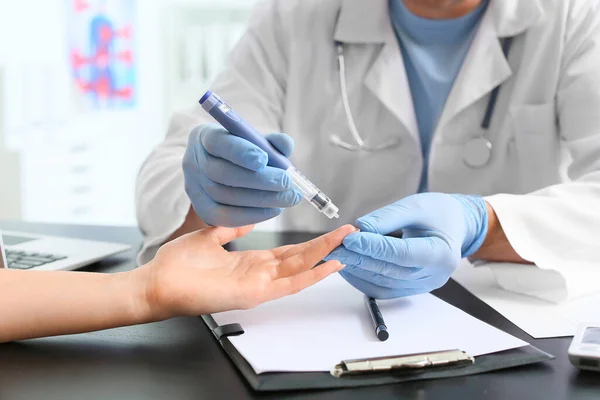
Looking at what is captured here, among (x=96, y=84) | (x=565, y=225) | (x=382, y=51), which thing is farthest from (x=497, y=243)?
(x=96, y=84)

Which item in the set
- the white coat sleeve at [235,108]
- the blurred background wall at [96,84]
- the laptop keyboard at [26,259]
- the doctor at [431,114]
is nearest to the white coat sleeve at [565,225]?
the doctor at [431,114]

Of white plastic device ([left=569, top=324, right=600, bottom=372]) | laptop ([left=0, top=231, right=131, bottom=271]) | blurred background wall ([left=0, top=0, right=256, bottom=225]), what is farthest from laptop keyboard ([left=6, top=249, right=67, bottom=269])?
blurred background wall ([left=0, top=0, right=256, bottom=225])

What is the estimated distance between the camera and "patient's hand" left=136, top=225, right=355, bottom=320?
0.69 meters

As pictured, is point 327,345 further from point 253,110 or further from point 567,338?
point 253,110

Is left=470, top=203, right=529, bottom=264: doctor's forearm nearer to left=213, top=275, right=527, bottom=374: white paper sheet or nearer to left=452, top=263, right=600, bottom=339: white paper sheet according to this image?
left=452, top=263, right=600, bottom=339: white paper sheet

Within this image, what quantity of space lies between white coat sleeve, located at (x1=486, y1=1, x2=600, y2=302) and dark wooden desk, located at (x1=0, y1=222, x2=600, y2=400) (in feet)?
0.51

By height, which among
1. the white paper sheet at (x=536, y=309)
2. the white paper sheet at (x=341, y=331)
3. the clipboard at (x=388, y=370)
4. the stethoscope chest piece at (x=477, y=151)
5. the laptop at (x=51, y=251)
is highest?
the stethoscope chest piece at (x=477, y=151)

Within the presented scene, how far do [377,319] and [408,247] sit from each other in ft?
0.33

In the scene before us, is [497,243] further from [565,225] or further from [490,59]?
[490,59]

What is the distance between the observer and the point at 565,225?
36.1 inches

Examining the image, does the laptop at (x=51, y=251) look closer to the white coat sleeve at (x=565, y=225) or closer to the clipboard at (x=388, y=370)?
the clipboard at (x=388, y=370)

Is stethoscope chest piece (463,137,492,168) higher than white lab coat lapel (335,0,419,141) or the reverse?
the reverse

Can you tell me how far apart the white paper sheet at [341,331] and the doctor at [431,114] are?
0.67 feet

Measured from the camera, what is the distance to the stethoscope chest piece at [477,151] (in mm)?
1189
